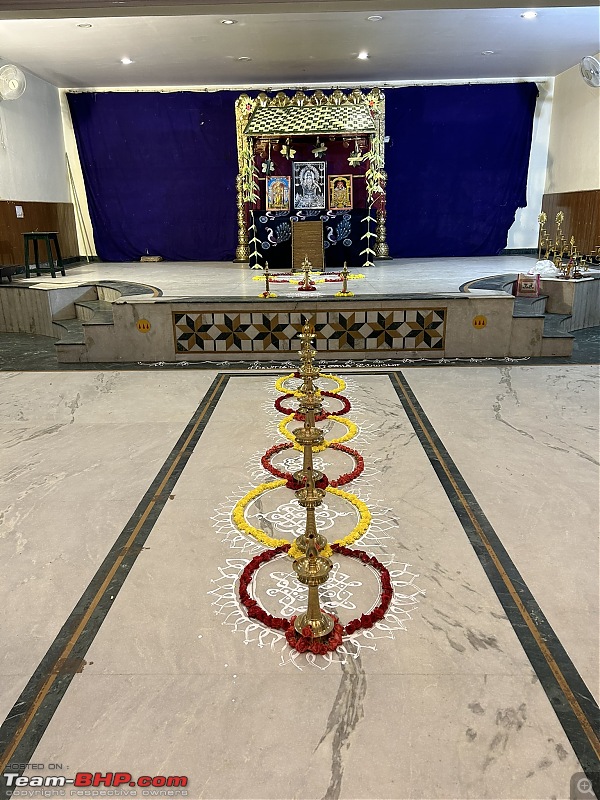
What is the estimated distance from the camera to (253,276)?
7.04 meters

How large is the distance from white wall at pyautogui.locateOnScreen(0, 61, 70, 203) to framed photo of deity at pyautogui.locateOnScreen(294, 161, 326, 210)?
3612 mm

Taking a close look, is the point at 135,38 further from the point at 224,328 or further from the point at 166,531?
the point at 166,531

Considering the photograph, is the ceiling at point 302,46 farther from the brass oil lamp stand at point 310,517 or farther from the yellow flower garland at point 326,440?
the brass oil lamp stand at point 310,517

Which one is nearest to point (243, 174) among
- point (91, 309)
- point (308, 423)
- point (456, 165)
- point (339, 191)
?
point (339, 191)

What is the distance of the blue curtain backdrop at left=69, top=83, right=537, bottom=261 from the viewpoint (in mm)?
8961

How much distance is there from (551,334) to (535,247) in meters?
5.04

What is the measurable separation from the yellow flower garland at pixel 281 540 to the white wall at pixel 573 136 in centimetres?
688

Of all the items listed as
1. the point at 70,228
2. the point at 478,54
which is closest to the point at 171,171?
the point at 70,228

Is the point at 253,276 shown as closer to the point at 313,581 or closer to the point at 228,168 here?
the point at 228,168

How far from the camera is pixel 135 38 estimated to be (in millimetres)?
6312

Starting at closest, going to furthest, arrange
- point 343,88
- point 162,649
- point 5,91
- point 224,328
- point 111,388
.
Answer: point 162,649 < point 111,388 < point 224,328 < point 5,91 < point 343,88

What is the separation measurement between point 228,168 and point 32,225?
3.13m

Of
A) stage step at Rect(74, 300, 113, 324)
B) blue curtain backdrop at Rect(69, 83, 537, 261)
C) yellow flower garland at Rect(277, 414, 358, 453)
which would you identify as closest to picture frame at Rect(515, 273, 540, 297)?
yellow flower garland at Rect(277, 414, 358, 453)

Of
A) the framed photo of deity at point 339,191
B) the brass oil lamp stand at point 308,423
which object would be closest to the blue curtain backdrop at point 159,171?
the framed photo of deity at point 339,191
